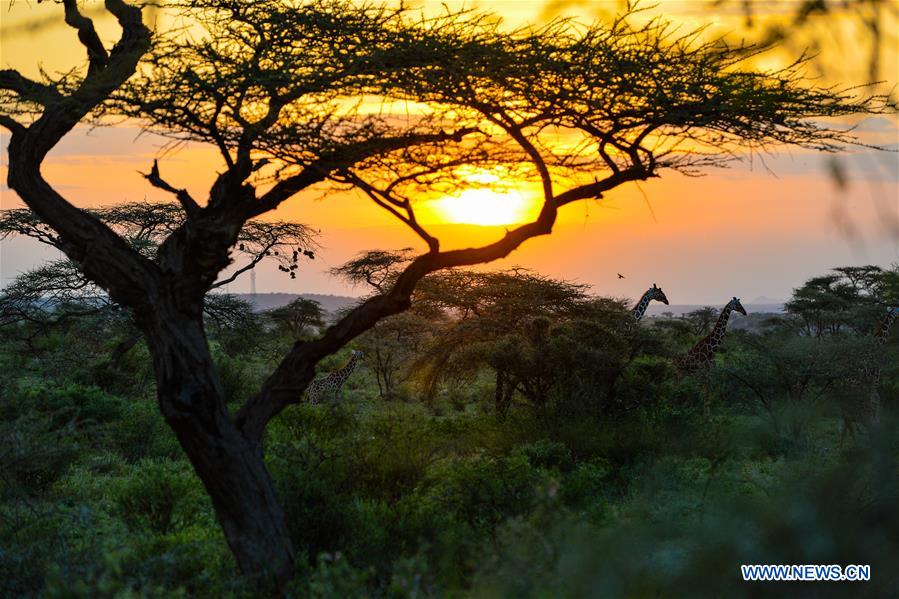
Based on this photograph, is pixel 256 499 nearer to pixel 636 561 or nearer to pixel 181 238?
pixel 181 238

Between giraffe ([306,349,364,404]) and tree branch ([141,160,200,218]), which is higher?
tree branch ([141,160,200,218])

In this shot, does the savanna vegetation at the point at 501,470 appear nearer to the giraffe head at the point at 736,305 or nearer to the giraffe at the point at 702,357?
the giraffe at the point at 702,357

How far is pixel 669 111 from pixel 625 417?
22.8ft

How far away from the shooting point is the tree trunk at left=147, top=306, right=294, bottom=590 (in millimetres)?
6070

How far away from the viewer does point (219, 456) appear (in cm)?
612

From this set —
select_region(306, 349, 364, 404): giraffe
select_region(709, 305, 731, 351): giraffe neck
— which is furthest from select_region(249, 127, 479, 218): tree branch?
select_region(306, 349, 364, 404): giraffe

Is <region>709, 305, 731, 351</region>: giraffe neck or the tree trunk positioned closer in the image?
the tree trunk

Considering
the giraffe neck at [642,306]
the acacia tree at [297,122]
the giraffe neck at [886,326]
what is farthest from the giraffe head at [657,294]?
the acacia tree at [297,122]

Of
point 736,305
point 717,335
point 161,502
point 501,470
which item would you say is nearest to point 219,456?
point 501,470

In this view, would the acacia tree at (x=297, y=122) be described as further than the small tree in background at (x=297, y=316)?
No

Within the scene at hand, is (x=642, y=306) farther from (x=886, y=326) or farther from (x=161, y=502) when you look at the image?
(x=161, y=502)

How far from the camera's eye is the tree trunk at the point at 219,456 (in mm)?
6070

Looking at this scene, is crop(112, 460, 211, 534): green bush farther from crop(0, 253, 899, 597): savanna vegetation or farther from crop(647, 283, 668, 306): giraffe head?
crop(647, 283, 668, 306): giraffe head

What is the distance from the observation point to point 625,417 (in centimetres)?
1359
